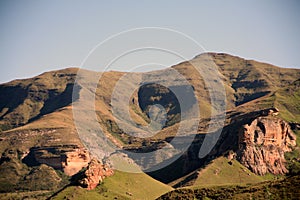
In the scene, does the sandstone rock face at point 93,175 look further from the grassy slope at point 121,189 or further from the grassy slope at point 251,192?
the grassy slope at point 251,192

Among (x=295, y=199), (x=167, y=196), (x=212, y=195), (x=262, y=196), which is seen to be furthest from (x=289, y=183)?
(x=167, y=196)

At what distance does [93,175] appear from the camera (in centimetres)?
17562

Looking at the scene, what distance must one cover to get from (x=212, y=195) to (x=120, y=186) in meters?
53.5

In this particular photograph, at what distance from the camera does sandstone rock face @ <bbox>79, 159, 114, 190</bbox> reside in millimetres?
172500

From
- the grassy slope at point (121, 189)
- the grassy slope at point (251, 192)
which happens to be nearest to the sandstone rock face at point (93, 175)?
the grassy slope at point (121, 189)

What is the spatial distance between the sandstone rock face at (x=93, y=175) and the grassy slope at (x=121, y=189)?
5.69ft

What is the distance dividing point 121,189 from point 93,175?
38.3ft

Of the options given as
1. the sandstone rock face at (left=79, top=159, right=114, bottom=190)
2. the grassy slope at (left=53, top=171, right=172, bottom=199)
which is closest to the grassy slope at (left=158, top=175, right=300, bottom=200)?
the grassy slope at (left=53, top=171, right=172, bottom=199)

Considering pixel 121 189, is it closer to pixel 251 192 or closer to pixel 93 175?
pixel 93 175

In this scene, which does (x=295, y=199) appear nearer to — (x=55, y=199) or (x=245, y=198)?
(x=245, y=198)

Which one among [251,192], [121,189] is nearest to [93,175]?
[121,189]

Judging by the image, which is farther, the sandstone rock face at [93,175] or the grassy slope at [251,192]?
the sandstone rock face at [93,175]

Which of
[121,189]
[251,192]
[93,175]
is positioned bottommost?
[121,189]

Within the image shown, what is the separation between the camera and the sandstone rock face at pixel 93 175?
17250cm
